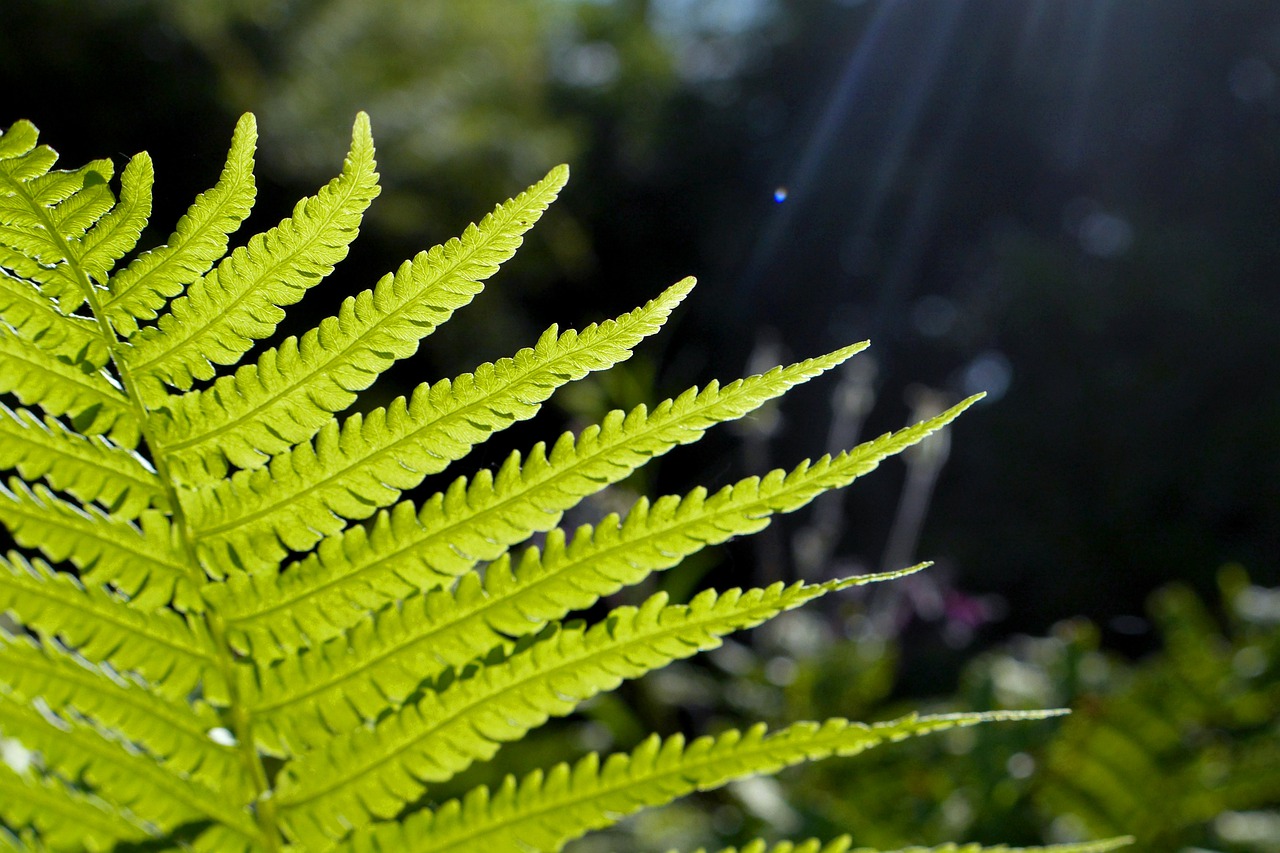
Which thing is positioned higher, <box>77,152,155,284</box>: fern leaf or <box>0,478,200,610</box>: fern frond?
<box>77,152,155,284</box>: fern leaf

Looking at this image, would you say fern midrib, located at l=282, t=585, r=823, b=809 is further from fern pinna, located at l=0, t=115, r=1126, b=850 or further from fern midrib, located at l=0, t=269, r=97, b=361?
fern midrib, located at l=0, t=269, r=97, b=361

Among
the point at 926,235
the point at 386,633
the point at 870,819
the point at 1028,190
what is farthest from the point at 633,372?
the point at 1028,190

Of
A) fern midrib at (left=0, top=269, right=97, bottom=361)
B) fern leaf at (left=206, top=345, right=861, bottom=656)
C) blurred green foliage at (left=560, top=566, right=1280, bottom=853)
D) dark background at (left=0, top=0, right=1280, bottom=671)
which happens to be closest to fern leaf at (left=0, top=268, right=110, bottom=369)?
fern midrib at (left=0, top=269, right=97, bottom=361)

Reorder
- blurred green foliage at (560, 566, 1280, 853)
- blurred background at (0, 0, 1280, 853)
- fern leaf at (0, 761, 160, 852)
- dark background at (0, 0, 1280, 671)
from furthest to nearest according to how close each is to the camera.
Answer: dark background at (0, 0, 1280, 671) → blurred background at (0, 0, 1280, 853) → blurred green foliage at (560, 566, 1280, 853) → fern leaf at (0, 761, 160, 852)

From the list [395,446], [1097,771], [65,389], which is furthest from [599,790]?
[1097,771]

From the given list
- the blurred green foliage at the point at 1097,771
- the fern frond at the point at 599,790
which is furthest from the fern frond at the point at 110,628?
the blurred green foliage at the point at 1097,771

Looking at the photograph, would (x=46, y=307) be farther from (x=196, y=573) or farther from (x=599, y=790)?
(x=599, y=790)
